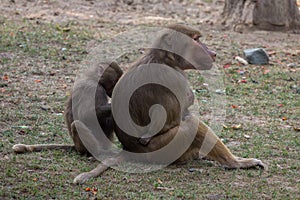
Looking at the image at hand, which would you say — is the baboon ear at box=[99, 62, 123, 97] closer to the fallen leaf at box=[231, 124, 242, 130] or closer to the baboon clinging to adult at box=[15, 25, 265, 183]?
the baboon clinging to adult at box=[15, 25, 265, 183]

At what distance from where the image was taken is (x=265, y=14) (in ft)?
38.8

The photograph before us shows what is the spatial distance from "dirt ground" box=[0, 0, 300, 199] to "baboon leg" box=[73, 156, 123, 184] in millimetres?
72

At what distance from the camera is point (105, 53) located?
1020 cm

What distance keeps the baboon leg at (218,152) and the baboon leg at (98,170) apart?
75 centimetres

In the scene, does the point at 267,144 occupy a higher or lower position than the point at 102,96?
lower

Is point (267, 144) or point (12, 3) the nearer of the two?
point (267, 144)

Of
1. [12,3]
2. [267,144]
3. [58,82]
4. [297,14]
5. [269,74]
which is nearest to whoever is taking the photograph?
[267,144]

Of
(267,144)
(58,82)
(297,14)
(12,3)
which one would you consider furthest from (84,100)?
(12,3)

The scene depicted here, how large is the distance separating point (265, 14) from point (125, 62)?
3437 millimetres

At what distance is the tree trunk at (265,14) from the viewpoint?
11.7m

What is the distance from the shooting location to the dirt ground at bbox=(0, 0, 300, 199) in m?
5.06

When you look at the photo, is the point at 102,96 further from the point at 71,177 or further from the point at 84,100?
the point at 71,177

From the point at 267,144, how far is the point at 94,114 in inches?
75.2

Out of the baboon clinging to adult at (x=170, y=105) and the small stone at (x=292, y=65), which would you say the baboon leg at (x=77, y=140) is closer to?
the baboon clinging to adult at (x=170, y=105)
